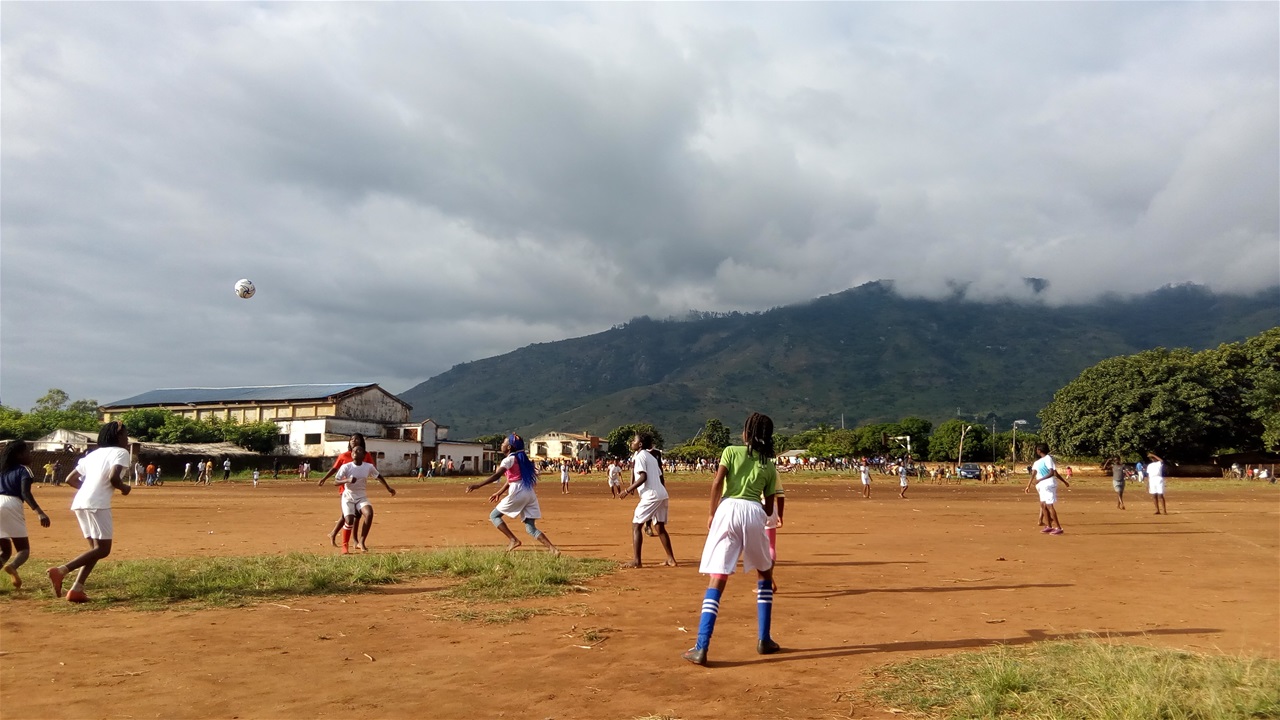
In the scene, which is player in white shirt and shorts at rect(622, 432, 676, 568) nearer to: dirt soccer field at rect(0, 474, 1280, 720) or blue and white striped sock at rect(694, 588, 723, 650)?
dirt soccer field at rect(0, 474, 1280, 720)

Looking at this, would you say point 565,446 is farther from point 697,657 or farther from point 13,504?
point 697,657

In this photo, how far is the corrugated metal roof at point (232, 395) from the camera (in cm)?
7931

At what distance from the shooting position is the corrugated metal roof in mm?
79312

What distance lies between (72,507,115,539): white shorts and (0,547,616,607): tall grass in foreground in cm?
74

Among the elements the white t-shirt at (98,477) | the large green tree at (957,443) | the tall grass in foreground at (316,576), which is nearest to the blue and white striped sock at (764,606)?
the tall grass in foreground at (316,576)

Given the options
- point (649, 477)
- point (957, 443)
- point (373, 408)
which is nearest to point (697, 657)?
point (649, 477)

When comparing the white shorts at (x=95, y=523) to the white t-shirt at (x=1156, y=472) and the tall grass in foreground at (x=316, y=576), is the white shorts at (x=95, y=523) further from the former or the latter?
the white t-shirt at (x=1156, y=472)

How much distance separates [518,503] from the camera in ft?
39.3

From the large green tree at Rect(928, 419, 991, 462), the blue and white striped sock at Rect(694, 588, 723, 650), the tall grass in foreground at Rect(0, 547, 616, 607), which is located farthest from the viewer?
the large green tree at Rect(928, 419, 991, 462)

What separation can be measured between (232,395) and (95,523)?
87577 millimetres

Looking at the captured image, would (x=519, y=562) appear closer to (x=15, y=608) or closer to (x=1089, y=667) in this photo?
(x=15, y=608)

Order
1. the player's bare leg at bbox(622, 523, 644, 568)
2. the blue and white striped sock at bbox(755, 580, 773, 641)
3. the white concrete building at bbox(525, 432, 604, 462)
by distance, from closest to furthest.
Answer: the blue and white striped sock at bbox(755, 580, 773, 641) → the player's bare leg at bbox(622, 523, 644, 568) → the white concrete building at bbox(525, 432, 604, 462)

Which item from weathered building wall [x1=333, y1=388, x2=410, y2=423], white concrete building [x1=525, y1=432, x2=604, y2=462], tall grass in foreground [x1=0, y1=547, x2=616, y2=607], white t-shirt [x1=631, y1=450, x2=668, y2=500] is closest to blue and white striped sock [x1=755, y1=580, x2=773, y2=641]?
tall grass in foreground [x1=0, y1=547, x2=616, y2=607]

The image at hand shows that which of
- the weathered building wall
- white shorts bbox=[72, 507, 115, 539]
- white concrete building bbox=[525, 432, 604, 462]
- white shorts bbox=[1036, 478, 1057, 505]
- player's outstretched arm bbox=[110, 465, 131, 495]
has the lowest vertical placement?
white concrete building bbox=[525, 432, 604, 462]
